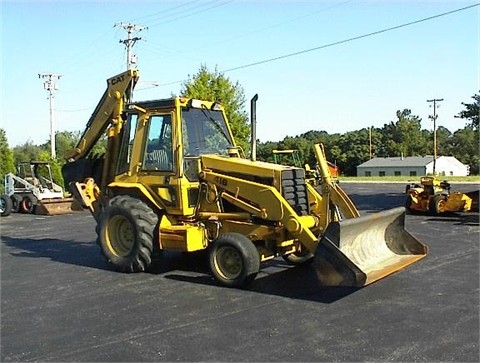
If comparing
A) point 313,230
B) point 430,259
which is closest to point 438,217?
point 430,259

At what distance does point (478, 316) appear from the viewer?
655cm

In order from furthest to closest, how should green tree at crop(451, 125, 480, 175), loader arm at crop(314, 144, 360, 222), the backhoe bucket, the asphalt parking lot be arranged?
1. green tree at crop(451, 125, 480, 175)
2. loader arm at crop(314, 144, 360, 222)
3. the backhoe bucket
4. the asphalt parking lot

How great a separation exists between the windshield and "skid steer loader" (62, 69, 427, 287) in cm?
2

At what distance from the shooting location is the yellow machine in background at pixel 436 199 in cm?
1697

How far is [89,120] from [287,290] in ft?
Answer: 17.0

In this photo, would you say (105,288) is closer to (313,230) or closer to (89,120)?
(313,230)

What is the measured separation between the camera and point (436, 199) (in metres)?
17.5

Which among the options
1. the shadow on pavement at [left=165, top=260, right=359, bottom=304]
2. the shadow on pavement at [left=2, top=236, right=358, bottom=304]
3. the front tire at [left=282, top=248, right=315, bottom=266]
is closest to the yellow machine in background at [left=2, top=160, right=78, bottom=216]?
the shadow on pavement at [left=2, top=236, right=358, bottom=304]

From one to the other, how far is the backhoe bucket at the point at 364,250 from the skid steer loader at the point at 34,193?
1514 cm

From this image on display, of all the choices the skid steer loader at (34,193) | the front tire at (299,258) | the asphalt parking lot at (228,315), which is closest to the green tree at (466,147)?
the skid steer loader at (34,193)

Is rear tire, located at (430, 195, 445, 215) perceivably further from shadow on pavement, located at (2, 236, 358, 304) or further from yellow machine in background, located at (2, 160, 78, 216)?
yellow machine in background, located at (2, 160, 78, 216)

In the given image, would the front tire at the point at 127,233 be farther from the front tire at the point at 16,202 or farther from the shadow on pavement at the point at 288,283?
the front tire at the point at 16,202

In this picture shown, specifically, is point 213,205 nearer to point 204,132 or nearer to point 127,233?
point 204,132

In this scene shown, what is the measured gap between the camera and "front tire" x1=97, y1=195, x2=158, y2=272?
29.3 ft
